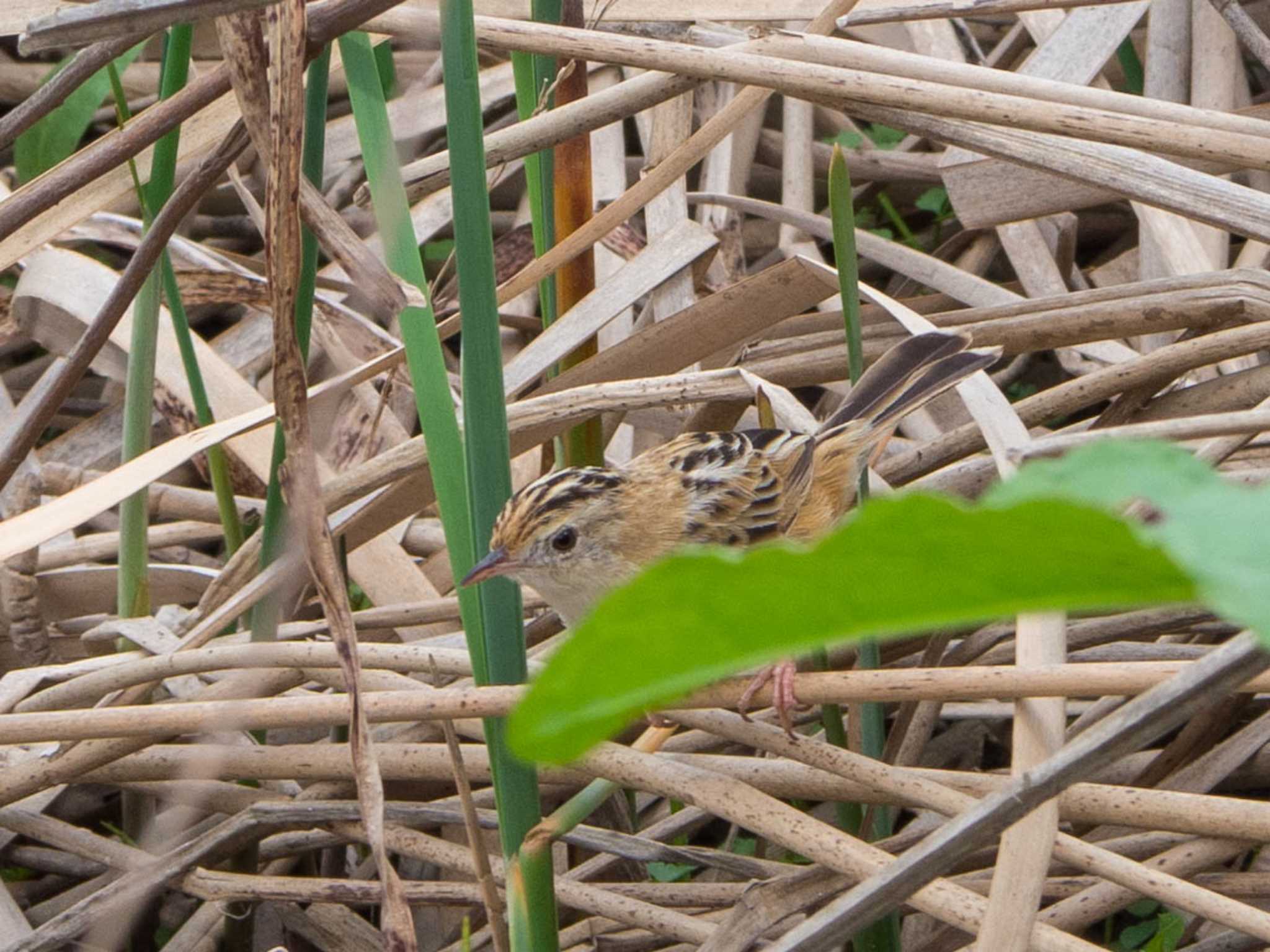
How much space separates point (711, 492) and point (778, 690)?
0.82 m

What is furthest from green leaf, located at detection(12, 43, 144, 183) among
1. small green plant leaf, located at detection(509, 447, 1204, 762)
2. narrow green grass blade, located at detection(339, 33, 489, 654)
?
small green plant leaf, located at detection(509, 447, 1204, 762)

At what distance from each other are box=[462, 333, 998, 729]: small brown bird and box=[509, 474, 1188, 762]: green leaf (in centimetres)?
192

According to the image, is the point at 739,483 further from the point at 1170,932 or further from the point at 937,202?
the point at 937,202

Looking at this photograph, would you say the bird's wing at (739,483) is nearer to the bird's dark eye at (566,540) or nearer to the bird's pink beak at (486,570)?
the bird's dark eye at (566,540)

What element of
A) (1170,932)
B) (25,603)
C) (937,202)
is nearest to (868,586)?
(1170,932)

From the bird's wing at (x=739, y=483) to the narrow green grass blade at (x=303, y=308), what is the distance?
824mm

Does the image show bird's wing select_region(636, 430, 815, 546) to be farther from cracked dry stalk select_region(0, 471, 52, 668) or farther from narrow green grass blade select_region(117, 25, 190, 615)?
cracked dry stalk select_region(0, 471, 52, 668)

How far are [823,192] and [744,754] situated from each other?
1.98 metres

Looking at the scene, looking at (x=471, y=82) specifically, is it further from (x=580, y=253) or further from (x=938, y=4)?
(x=938, y=4)

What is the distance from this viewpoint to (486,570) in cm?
186

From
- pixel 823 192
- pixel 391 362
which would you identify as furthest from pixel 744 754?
pixel 823 192

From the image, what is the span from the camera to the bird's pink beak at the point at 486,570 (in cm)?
182

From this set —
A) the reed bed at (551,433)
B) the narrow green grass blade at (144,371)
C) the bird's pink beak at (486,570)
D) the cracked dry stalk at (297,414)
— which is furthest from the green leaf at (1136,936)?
the narrow green grass blade at (144,371)

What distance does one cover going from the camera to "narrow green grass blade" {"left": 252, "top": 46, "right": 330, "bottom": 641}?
215cm
